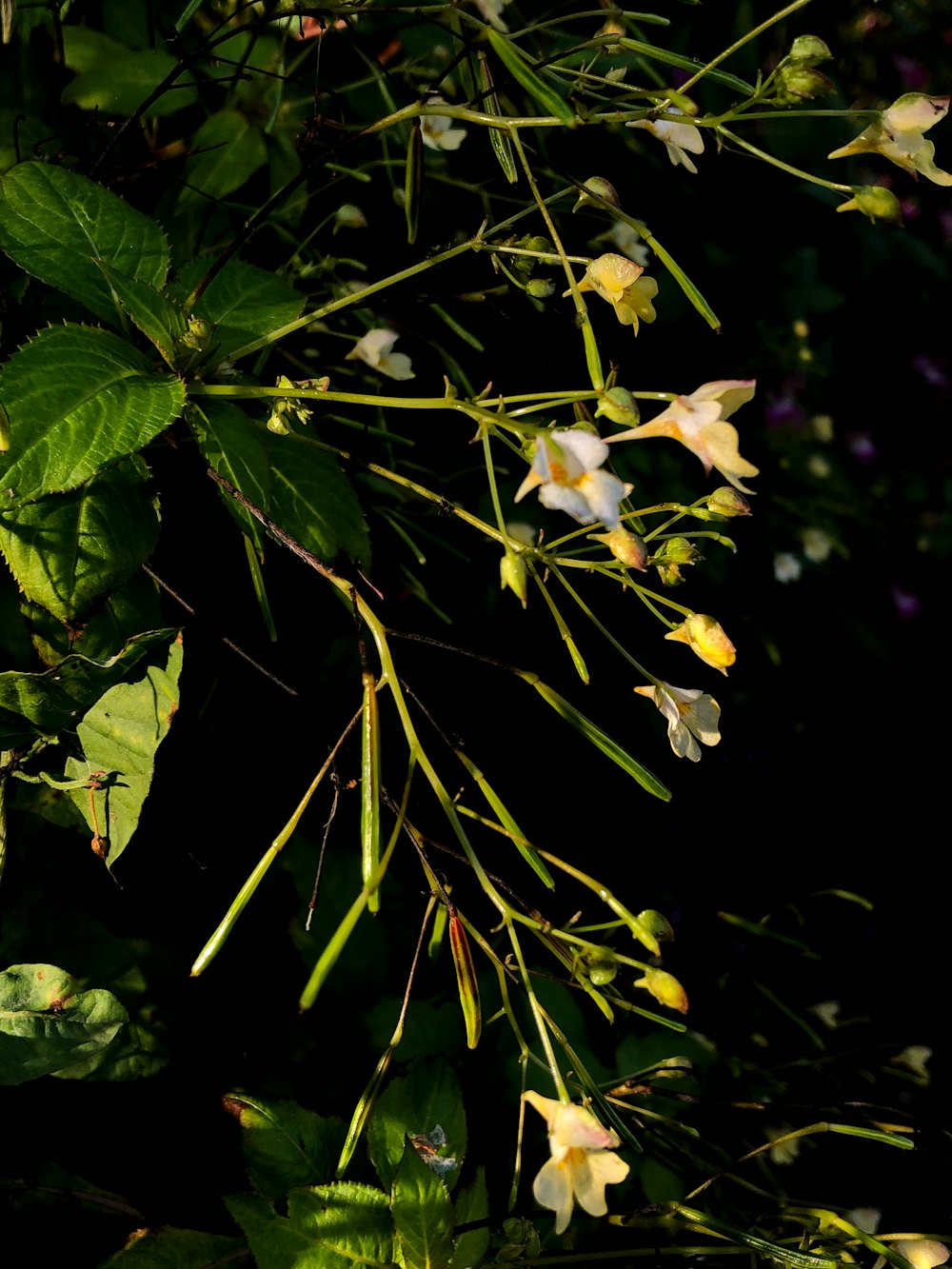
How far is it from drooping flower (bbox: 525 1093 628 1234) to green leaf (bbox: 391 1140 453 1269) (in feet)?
0.48

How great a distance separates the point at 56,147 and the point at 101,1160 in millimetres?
866

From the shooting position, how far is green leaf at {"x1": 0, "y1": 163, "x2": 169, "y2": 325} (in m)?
0.67

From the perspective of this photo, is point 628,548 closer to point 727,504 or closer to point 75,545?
point 727,504

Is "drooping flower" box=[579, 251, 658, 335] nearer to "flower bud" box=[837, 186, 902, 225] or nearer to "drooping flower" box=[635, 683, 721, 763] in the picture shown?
"flower bud" box=[837, 186, 902, 225]

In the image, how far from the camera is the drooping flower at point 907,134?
656mm

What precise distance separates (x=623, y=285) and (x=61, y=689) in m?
0.48

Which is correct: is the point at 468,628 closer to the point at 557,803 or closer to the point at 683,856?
the point at 557,803

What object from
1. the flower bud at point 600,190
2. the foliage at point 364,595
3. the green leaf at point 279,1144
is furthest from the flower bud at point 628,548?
the green leaf at point 279,1144

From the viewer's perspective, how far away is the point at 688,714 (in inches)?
28.4

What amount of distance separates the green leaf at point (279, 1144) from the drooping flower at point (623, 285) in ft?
2.09

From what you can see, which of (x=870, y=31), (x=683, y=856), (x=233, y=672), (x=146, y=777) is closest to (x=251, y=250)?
(x=233, y=672)

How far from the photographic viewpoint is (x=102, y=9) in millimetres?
926

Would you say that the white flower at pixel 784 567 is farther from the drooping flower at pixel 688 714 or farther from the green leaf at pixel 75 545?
the green leaf at pixel 75 545

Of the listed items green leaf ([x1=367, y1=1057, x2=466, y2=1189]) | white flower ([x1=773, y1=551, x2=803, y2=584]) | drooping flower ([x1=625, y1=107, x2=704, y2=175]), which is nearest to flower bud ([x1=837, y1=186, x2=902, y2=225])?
drooping flower ([x1=625, y1=107, x2=704, y2=175])
